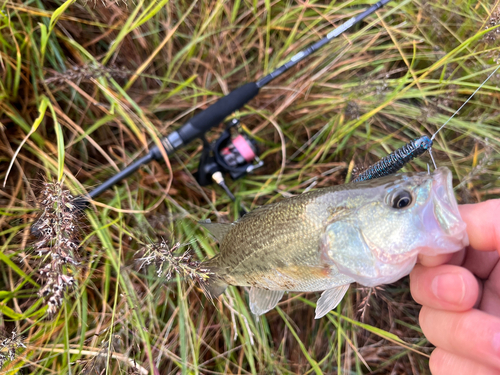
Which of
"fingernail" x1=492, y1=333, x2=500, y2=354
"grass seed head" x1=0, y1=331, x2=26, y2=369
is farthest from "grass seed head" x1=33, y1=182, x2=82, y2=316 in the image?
"fingernail" x1=492, y1=333, x2=500, y2=354

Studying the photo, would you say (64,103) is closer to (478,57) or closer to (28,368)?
(28,368)

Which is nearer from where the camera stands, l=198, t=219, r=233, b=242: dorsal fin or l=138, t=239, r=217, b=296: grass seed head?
l=138, t=239, r=217, b=296: grass seed head

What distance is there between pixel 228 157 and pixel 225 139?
14 cm

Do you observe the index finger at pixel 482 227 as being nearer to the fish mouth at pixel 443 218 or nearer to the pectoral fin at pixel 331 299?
the fish mouth at pixel 443 218

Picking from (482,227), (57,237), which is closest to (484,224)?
(482,227)

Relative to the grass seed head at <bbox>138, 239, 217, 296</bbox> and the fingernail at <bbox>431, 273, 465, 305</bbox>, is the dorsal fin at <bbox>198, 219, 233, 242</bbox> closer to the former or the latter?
the grass seed head at <bbox>138, 239, 217, 296</bbox>

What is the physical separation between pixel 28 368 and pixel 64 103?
218 centimetres

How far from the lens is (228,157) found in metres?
2.48

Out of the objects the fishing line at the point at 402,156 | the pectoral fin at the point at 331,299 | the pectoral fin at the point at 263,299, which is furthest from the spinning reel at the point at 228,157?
the pectoral fin at the point at 331,299

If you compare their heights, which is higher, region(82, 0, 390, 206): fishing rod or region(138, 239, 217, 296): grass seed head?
Result: region(82, 0, 390, 206): fishing rod

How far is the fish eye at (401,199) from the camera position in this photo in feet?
4.67

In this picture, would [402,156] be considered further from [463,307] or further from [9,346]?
[9,346]

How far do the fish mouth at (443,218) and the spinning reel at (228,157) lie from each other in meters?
1.30

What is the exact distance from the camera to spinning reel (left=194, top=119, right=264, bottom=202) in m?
2.46
